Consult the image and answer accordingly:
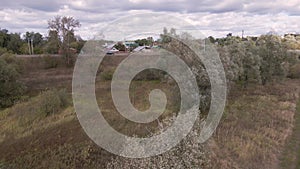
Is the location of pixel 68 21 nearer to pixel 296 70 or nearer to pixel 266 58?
pixel 266 58

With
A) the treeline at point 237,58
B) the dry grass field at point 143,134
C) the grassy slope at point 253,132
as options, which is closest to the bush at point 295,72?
the treeline at point 237,58

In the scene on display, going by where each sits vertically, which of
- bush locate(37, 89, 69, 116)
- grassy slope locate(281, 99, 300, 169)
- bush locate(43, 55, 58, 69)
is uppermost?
bush locate(43, 55, 58, 69)

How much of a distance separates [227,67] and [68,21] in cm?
2824

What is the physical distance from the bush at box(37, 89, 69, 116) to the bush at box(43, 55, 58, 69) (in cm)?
2072

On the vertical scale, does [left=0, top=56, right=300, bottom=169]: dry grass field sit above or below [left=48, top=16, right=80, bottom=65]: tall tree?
below

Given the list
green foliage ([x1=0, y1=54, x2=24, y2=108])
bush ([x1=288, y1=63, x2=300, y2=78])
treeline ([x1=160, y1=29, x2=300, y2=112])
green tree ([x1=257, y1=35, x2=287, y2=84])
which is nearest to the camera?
treeline ([x1=160, y1=29, x2=300, y2=112])

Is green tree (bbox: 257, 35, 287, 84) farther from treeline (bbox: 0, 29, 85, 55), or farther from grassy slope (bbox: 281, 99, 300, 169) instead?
treeline (bbox: 0, 29, 85, 55)

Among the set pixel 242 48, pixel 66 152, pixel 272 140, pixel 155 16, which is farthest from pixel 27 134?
pixel 242 48

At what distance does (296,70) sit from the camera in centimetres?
3872

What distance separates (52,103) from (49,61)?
22325mm

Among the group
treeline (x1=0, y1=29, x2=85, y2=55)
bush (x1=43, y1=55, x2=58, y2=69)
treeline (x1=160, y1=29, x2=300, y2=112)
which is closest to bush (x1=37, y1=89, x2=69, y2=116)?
treeline (x1=160, y1=29, x2=300, y2=112)

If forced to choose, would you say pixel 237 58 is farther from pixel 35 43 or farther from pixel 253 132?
pixel 35 43

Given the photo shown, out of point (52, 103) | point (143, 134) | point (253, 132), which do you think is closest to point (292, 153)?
point (253, 132)

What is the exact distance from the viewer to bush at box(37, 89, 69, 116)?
63.0 feet
